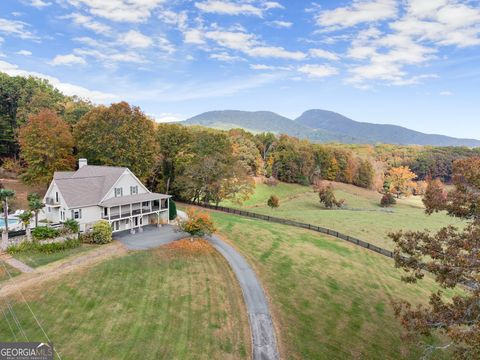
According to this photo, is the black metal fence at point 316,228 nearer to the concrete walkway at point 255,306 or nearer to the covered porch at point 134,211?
the covered porch at point 134,211

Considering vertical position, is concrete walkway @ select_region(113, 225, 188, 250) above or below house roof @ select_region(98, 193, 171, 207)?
below

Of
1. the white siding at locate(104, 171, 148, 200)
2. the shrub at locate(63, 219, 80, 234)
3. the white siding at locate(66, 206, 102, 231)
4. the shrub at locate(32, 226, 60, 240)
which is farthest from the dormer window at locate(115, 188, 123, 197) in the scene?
the shrub at locate(32, 226, 60, 240)

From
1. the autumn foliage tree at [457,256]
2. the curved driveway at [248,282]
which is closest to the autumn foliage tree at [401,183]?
the curved driveway at [248,282]

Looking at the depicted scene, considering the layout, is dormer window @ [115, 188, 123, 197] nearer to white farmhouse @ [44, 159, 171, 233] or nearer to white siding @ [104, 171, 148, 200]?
white farmhouse @ [44, 159, 171, 233]

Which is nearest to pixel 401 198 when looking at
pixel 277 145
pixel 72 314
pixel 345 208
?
pixel 345 208

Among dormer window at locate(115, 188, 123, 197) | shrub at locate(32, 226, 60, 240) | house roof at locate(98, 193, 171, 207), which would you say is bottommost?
shrub at locate(32, 226, 60, 240)
